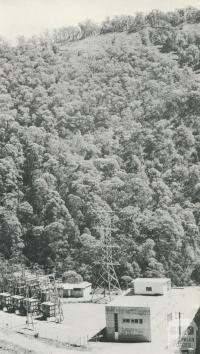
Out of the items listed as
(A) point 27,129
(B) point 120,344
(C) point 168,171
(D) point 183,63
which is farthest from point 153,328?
(D) point 183,63

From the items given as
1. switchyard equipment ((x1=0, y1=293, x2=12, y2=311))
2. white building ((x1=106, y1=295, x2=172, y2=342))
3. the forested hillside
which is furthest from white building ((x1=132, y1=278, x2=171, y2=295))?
switchyard equipment ((x1=0, y1=293, x2=12, y2=311))

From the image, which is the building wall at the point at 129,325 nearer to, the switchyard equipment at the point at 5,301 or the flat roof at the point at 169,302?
the flat roof at the point at 169,302

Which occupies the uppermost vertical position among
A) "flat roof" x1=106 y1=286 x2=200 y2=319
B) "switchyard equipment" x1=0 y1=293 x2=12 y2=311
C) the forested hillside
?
the forested hillside

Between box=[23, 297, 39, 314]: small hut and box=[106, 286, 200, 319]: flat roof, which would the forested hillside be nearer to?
box=[106, 286, 200, 319]: flat roof

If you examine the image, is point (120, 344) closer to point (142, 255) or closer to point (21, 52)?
point (142, 255)

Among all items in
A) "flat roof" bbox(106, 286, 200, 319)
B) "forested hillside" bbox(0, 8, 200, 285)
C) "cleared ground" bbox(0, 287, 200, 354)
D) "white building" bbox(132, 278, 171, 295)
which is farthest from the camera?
"forested hillside" bbox(0, 8, 200, 285)

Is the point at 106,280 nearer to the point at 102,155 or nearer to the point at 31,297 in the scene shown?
the point at 31,297

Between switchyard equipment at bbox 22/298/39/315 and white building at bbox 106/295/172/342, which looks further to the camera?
switchyard equipment at bbox 22/298/39/315

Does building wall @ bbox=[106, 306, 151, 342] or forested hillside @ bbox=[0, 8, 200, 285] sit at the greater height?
forested hillside @ bbox=[0, 8, 200, 285]

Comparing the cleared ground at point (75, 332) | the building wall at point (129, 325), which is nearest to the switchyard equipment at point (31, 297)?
the cleared ground at point (75, 332)
